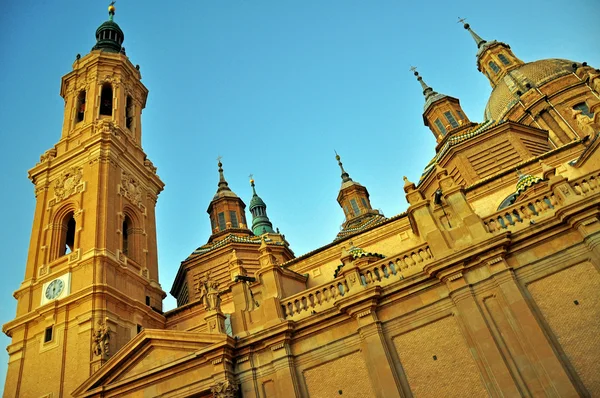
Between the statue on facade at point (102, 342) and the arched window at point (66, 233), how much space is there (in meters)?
6.31

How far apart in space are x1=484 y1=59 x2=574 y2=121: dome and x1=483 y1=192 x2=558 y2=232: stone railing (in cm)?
2776

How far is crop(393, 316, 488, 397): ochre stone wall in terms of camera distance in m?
12.9

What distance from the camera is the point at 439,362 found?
13422 mm

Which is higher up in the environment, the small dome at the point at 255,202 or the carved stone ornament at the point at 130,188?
the small dome at the point at 255,202

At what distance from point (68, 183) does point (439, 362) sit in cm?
2065

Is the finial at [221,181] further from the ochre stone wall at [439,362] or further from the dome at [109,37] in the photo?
the ochre stone wall at [439,362]

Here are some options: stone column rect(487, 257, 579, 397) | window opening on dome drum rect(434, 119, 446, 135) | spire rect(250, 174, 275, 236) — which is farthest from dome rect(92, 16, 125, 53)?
stone column rect(487, 257, 579, 397)

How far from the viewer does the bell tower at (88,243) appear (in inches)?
789

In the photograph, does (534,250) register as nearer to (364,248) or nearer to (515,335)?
(515,335)

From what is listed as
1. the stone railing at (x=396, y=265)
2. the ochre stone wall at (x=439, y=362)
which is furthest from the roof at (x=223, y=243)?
the ochre stone wall at (x=439, y=362)

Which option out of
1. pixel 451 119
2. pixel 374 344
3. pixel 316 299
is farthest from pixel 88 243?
pixel 451 119

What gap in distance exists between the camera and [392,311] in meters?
14.7

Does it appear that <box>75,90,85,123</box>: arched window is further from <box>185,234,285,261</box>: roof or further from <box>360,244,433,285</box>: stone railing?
<box>360,244,433,285</box>: stone railing

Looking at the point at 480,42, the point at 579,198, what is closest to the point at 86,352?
the point at 579,198
